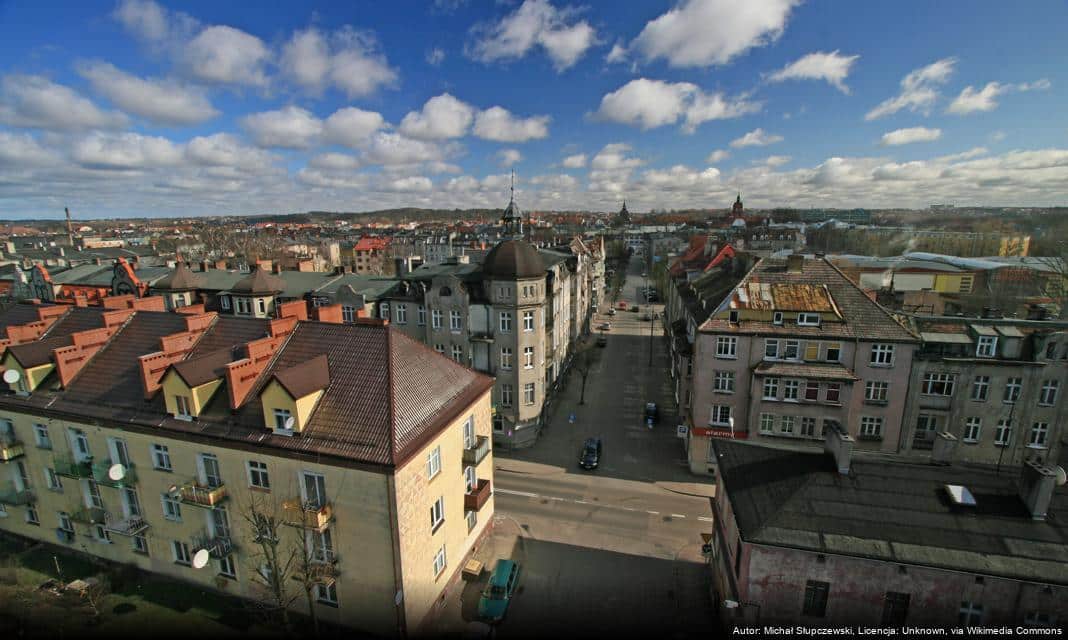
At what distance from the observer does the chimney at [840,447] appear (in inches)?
669

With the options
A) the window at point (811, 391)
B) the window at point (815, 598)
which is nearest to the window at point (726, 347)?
the window at point (811, 391)

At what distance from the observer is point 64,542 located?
75.6 ft

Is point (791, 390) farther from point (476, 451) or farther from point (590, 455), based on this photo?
point (476, 451)

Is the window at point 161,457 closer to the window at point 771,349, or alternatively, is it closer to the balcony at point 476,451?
the balcony at point 476,451

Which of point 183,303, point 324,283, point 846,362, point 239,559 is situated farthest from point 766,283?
point 183,303

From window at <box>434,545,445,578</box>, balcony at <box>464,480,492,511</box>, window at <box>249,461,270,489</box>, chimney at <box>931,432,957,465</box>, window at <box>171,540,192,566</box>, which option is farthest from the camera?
chimney at <box>931,432,957,465</box>

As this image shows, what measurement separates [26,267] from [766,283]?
8878 centimetres

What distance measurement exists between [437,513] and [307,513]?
199 inches

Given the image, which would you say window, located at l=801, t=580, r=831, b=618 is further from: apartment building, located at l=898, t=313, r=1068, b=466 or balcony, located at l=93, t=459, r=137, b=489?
balcony, located at l=93, t=459, r=137, b=489

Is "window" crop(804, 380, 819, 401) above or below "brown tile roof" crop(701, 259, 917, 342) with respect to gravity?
below

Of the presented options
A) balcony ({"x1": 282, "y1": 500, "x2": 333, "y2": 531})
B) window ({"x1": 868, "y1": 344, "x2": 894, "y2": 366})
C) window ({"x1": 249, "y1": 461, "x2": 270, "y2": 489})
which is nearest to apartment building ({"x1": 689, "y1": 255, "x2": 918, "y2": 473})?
window ({"x1": 868, "y1": 344, "x2": 894, "y2": 366})

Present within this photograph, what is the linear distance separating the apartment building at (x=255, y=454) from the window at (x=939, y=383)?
1073 inches

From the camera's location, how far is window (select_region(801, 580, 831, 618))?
15.8 meters

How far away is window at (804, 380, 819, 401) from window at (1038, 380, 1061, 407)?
1245 cm
